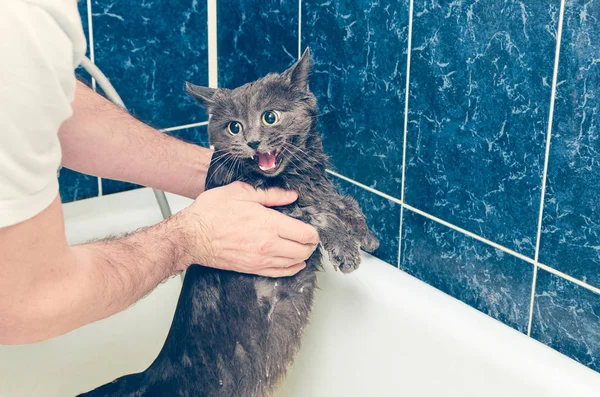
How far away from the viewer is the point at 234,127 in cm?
148

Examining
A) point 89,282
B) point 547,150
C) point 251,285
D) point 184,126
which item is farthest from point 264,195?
point 184,126

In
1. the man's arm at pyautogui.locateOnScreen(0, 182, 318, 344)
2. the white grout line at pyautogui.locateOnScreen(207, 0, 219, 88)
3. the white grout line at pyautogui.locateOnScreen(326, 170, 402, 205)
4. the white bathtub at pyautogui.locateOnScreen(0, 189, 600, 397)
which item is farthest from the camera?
the white grout line at pyautogui.locateOnScreen(207, 0, 219, 88)

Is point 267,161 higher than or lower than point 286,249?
higher

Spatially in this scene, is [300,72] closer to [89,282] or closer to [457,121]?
[457,121]

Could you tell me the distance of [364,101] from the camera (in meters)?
1.74

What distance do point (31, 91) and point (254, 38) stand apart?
115 centimetres

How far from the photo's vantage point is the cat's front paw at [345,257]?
1496 millimetres

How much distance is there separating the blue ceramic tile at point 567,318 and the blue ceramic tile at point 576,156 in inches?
1.5

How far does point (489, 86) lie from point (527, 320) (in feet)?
1.56

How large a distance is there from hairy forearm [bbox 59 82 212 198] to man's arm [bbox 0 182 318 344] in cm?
25

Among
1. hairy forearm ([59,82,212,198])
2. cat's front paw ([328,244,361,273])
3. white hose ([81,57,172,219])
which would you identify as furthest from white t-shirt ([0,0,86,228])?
white hose ([81,57,172,219])

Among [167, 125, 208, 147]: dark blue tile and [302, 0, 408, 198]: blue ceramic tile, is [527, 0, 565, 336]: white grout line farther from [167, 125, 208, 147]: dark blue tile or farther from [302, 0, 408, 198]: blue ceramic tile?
[167, 125, 208, 147]: dark blue tile

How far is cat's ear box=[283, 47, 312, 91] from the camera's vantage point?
1.45 meters

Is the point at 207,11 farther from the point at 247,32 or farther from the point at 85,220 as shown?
the point at 85,220
